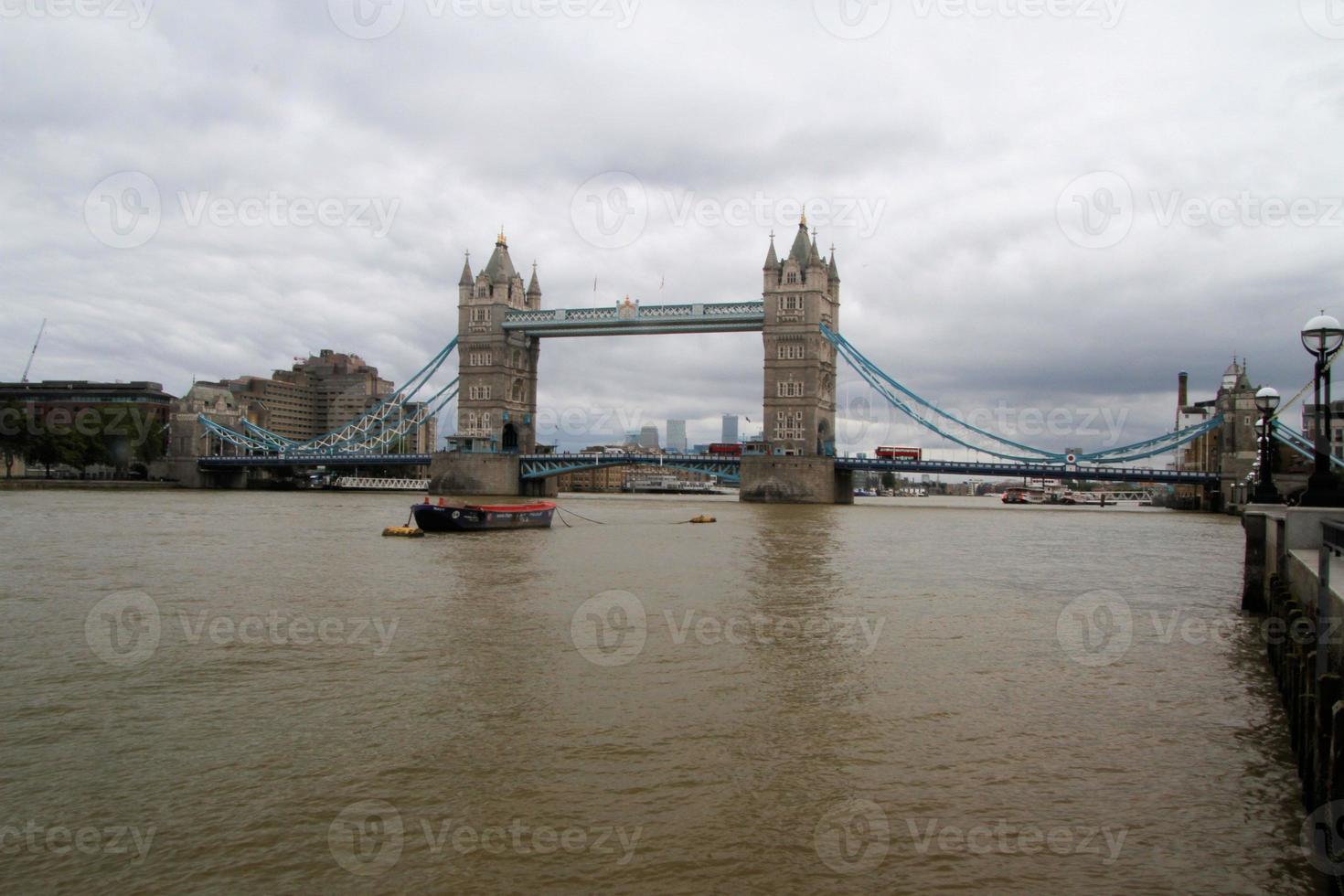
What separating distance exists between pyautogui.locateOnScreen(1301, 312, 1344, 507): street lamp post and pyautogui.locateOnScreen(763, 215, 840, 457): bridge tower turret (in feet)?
179

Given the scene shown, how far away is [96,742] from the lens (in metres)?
8.08

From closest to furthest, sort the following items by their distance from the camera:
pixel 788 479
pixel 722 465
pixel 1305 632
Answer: pixel 1305 632
pixel 788 479
pixel 722 465

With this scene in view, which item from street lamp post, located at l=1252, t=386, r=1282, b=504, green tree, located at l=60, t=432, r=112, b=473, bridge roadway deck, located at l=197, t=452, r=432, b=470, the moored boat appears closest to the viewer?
street lamp post, located at l=1252, t=386, r=1282, b=504

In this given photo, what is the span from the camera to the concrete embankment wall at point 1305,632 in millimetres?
5922

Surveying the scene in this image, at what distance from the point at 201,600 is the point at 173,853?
10.8m

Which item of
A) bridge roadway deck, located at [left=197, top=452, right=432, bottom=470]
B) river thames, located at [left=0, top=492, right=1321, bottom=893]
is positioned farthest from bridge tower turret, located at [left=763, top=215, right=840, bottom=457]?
river thames, located at [left=0, top=492, right=1321, bottom=893]

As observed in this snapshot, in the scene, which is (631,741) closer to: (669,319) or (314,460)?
(669,319)

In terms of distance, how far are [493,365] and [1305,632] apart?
2841 inches

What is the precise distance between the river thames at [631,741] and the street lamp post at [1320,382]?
2317mm

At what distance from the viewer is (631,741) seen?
834 centimetres

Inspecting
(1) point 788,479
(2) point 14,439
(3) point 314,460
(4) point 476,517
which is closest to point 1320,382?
(4) point 476,517

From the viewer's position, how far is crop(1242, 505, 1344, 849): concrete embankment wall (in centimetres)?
592

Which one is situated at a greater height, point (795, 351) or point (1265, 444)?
point (795, 351)

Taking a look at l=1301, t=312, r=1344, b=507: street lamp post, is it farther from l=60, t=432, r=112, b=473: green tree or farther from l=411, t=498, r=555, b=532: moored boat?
l=60, t=432, r=112, b=473: green tree
